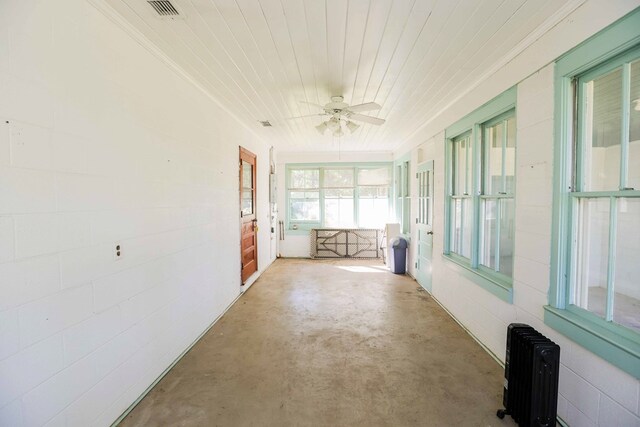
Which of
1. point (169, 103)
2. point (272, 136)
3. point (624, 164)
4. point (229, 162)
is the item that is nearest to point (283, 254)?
point (272, 136)

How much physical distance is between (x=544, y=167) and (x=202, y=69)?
2.99 m

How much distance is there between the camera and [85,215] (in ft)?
5.75

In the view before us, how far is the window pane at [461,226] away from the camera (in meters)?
3.58

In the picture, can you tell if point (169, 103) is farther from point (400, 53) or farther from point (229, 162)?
point (400, 53)

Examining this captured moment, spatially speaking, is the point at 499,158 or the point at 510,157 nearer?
the point at 510,157

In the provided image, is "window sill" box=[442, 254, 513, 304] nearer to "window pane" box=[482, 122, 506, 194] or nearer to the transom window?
"window pane" box=[482, 122, 506, 194]

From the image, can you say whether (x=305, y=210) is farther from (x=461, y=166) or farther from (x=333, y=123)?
(x=461, y=166)

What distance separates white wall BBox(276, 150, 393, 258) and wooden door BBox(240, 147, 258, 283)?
2.21 metres

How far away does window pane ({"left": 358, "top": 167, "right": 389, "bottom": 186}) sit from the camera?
7812 millimetres

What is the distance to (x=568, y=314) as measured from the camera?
6.31 feet

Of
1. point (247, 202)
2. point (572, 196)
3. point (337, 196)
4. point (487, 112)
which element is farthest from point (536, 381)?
point (337, 196)

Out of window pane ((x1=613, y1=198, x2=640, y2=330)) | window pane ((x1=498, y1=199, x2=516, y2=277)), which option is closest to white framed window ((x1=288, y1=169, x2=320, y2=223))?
window pane ((x1=498, y1=199, x2=516, y2=277))

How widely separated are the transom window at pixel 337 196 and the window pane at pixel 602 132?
5.88 meters

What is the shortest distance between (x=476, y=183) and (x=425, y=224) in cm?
185
